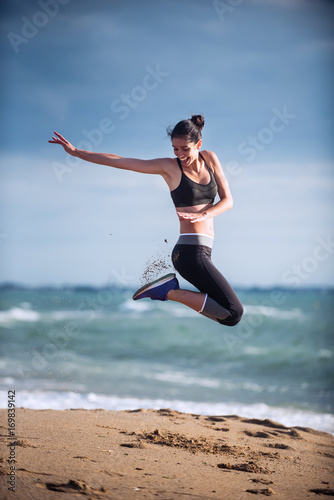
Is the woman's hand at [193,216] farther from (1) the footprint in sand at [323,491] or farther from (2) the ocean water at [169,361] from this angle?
(1) the footprint in sand at [323,491]

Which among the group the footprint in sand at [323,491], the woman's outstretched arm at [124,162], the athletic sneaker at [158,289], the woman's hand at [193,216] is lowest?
the footprint in sand at [323,491]

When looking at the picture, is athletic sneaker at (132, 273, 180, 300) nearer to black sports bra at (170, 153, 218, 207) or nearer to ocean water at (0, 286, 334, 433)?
black sports bra at (170, 153, 218, 207)

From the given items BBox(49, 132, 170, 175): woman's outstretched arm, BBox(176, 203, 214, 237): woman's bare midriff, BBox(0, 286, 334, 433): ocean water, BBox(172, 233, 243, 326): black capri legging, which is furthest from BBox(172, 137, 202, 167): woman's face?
BBox(0, 286, 334, 433): ocean water

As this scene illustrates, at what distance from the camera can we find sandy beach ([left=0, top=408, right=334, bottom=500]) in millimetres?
4219

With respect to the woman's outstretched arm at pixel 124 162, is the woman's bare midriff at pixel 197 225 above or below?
below

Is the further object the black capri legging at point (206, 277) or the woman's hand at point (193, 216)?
the black capri legging at point (206, 277)

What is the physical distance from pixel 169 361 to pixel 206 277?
16036 millimetres

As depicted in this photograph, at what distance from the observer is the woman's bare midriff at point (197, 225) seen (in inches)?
185

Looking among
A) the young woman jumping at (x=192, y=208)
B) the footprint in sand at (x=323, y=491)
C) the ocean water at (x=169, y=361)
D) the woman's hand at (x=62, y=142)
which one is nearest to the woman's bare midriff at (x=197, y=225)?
the young woman jumping at (x=192, y=208)

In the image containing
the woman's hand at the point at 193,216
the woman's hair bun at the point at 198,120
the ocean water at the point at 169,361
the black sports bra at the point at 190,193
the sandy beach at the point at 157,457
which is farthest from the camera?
the ocean water at the point at 169,361

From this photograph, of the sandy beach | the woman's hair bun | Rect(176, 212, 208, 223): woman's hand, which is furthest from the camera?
the woman's hair bun

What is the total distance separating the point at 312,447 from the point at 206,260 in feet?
12.3

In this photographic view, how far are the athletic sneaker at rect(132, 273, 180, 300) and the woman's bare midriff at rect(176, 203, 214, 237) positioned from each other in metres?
0.48

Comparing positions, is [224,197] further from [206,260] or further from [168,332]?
[168,332]
